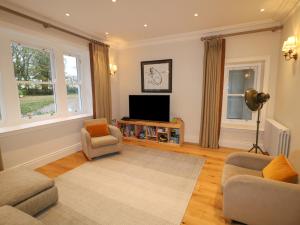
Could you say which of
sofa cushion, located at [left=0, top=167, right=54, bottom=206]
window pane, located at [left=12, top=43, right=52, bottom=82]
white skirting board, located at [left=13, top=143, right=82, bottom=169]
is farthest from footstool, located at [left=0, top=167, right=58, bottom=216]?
window pane, located at [left=12, top=43, right=52, bottom=82]

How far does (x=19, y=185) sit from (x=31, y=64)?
2.37m

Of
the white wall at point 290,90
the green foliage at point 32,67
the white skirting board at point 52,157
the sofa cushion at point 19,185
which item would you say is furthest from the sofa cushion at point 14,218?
the white wall at point 290,90

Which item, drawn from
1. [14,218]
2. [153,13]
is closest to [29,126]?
[14,218]

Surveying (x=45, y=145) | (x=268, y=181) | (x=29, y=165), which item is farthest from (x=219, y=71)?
(x=29, y=165)

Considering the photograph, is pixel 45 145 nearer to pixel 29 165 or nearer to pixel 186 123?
pixel 29 165

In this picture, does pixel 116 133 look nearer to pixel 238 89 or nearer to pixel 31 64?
pixel 31 64

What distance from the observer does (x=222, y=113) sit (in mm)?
4059

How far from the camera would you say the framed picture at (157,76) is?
14.4ft

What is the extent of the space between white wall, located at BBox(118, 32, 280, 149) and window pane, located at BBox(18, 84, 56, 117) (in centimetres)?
206

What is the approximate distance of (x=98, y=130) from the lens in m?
3.63

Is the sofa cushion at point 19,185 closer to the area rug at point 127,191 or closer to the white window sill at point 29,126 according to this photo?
the area rug at point 127,191

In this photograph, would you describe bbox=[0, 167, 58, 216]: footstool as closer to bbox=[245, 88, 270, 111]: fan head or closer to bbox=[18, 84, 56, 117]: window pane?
bbox=[18, 84, 56, 117]: window pane

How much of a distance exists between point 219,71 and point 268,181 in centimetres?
270

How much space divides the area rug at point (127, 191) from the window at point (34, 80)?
1.48 metres
